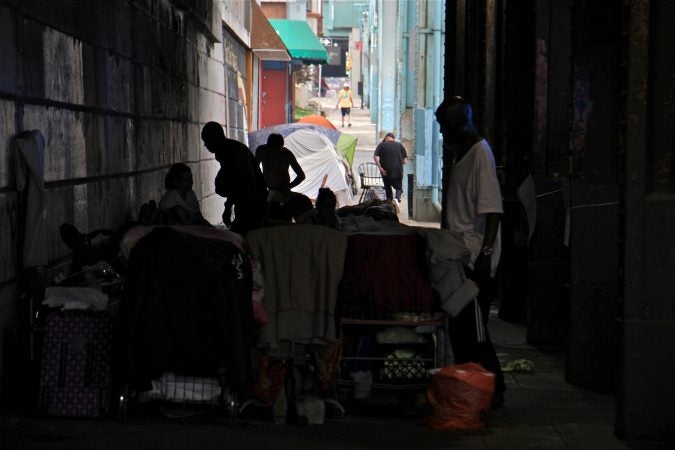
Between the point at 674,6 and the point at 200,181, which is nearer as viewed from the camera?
the point at 674,6

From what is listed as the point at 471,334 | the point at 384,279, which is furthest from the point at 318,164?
the point at 384,279

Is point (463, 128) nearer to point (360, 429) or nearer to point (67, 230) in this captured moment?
point (360, 429)

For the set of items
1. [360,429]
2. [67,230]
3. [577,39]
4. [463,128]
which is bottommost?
[360,429]

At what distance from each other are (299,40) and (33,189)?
4030cm

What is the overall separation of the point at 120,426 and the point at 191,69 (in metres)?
11.7

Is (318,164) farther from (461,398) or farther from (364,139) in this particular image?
(364,139)

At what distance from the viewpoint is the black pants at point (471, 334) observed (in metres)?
8.08

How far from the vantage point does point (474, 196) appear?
26.8 ft

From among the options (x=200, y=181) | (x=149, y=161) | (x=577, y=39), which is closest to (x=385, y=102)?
(x=200, y=181)

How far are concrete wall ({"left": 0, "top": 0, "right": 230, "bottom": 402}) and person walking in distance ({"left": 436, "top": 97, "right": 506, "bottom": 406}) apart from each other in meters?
2.73

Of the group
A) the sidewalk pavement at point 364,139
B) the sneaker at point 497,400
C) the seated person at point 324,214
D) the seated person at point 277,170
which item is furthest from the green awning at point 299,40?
the sneaker at point 497,400

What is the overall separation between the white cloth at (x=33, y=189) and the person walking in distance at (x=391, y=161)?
19279 mm

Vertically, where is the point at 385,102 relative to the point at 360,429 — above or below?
above

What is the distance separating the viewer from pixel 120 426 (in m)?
7.60
